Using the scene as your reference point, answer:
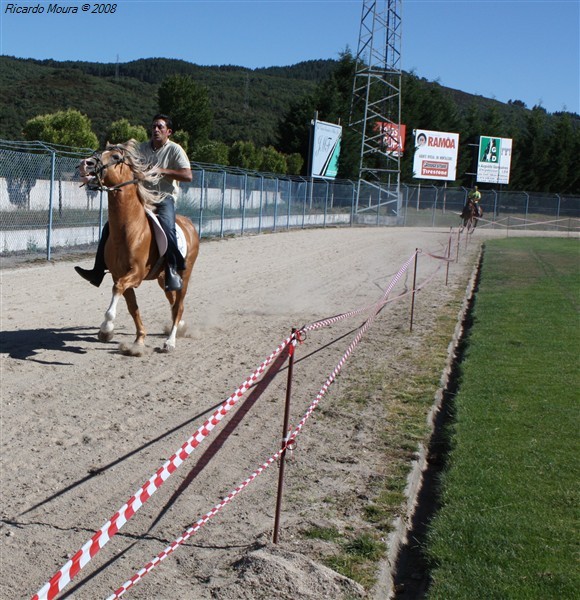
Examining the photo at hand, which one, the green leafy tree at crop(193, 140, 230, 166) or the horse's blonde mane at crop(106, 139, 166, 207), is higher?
the green leafy tree at crop(193, 140, 230, 166)

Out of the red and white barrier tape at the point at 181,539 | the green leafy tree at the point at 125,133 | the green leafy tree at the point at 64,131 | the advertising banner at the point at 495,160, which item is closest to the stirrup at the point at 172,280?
the red and white barrier tape at the point at 181,539

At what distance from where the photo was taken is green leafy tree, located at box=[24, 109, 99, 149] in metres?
32.3

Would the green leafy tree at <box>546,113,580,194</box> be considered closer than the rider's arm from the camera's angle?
No

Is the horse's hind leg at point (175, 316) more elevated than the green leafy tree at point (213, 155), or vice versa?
the green leafy tree at point (213, 155)

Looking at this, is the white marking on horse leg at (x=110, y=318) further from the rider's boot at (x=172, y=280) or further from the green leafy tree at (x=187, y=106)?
the green leafy tree at (x=187, y=106)

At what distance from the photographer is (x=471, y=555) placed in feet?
15.8

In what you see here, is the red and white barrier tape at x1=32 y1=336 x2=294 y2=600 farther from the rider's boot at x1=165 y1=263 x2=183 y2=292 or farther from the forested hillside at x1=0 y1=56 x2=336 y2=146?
the forested hillside at x1=0 y1=56 x2=336 y2=146

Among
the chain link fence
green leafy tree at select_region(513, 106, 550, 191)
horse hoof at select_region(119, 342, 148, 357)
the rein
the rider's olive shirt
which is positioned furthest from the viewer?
green leafy tree at select_region(513, 106, 550, 191)

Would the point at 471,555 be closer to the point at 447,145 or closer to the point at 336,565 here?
the point at 336,565

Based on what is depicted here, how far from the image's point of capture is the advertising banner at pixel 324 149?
4588 cm

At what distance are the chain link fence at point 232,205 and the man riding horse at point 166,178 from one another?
835 cm

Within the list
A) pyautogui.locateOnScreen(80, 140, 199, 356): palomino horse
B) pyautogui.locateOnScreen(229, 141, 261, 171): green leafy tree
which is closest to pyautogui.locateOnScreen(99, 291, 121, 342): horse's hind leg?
pyautogui.locateOnScreen(80, 140, 199, 356): palomino horse

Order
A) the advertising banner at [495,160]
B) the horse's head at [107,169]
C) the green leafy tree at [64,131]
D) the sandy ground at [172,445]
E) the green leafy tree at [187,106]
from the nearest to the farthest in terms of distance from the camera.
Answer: the sandy ground at [172,445] < the horse's head at [107,169] < the green leafy tree at [64,131] < the green leafy tree at [187,106] < the advertising banner at [495,160]

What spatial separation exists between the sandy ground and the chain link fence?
198 inches
